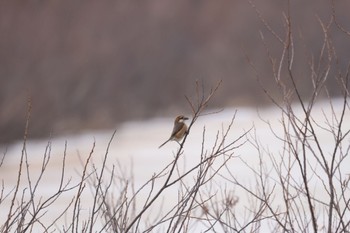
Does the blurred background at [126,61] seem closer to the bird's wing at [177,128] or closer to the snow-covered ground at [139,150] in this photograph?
the snow-covered ground at [139,150]

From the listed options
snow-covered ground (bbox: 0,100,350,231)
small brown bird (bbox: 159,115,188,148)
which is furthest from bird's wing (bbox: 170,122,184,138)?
snow-covered ground (bbox: 0,100,350,231)

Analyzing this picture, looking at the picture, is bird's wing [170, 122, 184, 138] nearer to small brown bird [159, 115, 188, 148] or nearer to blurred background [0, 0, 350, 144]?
small brown bird [159, 115, 188, 148]

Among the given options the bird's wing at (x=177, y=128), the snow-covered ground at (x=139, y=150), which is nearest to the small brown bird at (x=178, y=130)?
the bird's wing at (x=177, y=128)

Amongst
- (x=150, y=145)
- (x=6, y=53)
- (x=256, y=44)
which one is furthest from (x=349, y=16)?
(x=6, y=53)

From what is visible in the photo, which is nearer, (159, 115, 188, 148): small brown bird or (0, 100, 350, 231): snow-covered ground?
(159, 115, 188, 148): small brown bird

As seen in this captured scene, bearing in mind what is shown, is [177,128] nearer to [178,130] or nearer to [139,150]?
[178,130]

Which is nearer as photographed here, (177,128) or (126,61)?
(177,128)

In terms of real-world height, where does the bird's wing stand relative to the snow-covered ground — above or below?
below

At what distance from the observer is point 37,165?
53.5 feet

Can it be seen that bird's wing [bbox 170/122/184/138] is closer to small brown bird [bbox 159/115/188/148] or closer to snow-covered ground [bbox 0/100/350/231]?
small brown bird [bbox 159/115/188/148]

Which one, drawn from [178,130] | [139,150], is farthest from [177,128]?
[139,150]

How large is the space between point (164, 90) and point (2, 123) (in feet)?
14.8

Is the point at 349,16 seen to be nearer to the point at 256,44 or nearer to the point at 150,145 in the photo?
the point at 256,44

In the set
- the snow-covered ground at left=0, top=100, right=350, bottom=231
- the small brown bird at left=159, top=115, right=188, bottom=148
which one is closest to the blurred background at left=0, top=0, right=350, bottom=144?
the snow-covered ground at left=0, top=100, right=350, bottom=231
